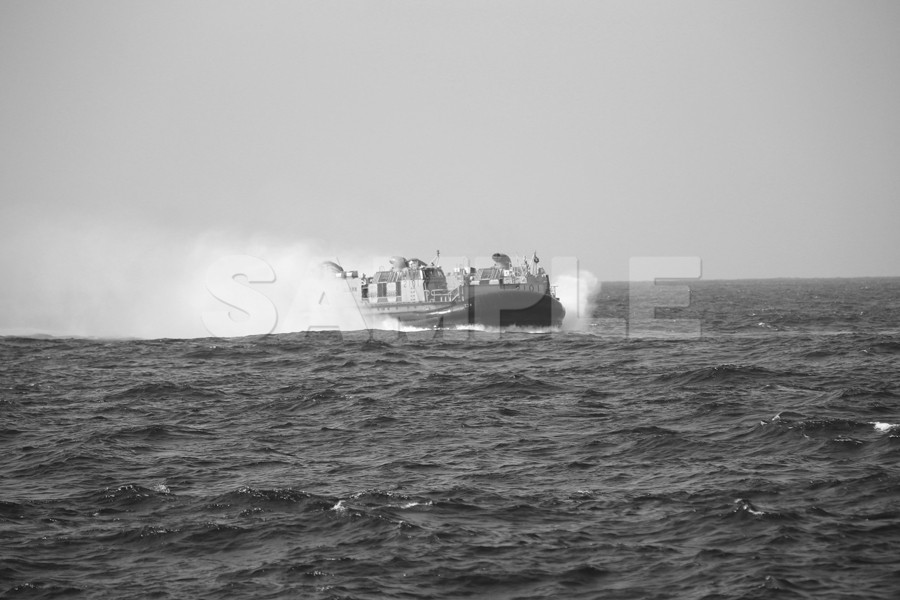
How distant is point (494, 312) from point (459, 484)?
130 ft

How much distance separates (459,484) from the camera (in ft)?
58.2

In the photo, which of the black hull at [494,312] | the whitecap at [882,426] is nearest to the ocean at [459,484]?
the whitecap at [882,426]

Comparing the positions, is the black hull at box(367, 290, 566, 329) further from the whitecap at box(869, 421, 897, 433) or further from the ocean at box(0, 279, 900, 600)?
the whitecap at box(869, 421, 897, 433)

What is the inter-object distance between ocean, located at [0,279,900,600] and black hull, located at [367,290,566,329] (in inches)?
826

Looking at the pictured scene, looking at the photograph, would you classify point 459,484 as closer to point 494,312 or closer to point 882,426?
point 882,426

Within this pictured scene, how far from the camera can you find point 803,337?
49.4m

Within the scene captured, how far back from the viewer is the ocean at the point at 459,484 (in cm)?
1282

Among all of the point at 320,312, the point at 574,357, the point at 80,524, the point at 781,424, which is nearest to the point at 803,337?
the point at 574,357

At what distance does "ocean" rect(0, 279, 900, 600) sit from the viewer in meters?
12.8

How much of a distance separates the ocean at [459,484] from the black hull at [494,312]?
2098cm

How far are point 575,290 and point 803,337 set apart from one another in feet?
112

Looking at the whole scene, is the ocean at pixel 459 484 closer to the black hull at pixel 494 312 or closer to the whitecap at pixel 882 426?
the whitecap at pixel 882 426

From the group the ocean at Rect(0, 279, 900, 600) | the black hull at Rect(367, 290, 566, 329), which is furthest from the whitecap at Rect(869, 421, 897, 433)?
the black hull at Rect(367, 290, 566, 329)

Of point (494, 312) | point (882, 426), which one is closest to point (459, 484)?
point (882, 426)
